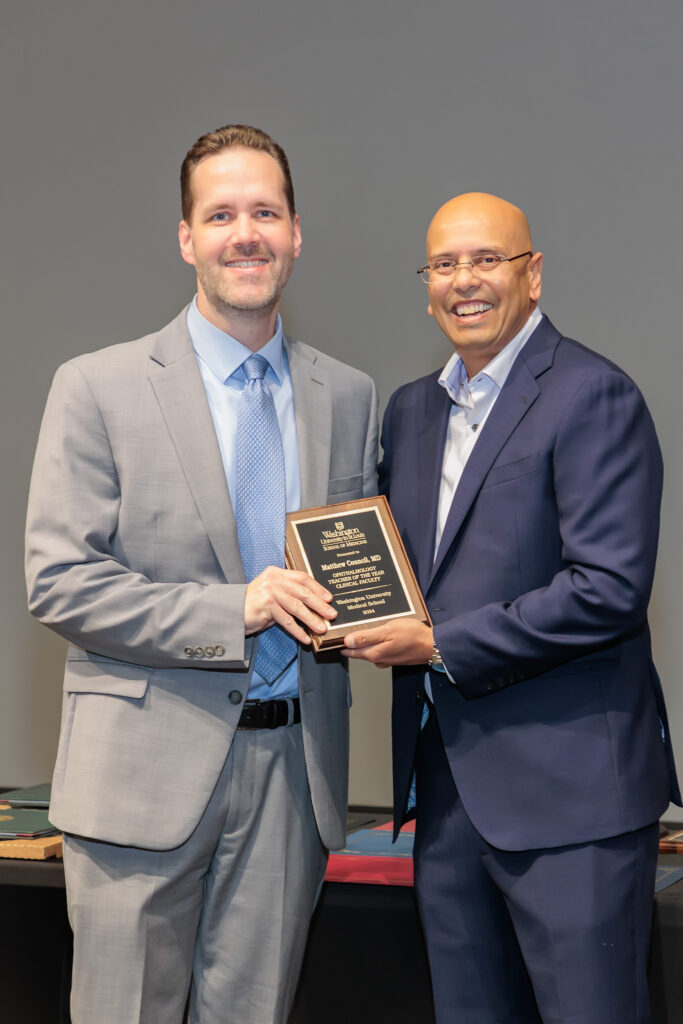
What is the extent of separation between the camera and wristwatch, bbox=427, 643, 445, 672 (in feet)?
7.02

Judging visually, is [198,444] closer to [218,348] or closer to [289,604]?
[218,348]

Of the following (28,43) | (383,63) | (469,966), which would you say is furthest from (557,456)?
(28,43)

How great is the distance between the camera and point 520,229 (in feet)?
7.79

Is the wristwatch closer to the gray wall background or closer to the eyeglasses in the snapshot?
the eyeglasses

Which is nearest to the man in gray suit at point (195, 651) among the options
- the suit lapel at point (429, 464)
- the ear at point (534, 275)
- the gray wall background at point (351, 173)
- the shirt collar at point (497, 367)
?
the suit lapel at point (429, 464)

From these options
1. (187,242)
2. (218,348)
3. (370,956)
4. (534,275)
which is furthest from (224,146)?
(370,956)

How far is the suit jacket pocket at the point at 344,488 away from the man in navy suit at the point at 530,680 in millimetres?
154

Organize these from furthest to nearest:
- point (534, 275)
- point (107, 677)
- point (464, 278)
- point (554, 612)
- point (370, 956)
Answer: point (370, 956), point (534, 275), point (464, 278), point (107, 677), point (554, 612)

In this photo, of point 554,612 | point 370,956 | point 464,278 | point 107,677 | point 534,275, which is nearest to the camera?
point 554,612

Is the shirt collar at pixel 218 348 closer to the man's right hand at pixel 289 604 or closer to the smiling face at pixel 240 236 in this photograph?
the smiling face at pixel 240 236

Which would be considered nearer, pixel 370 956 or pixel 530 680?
pixel 530 680

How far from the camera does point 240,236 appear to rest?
226 cm

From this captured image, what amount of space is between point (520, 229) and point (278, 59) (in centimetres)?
229

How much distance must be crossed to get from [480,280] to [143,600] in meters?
0.93
